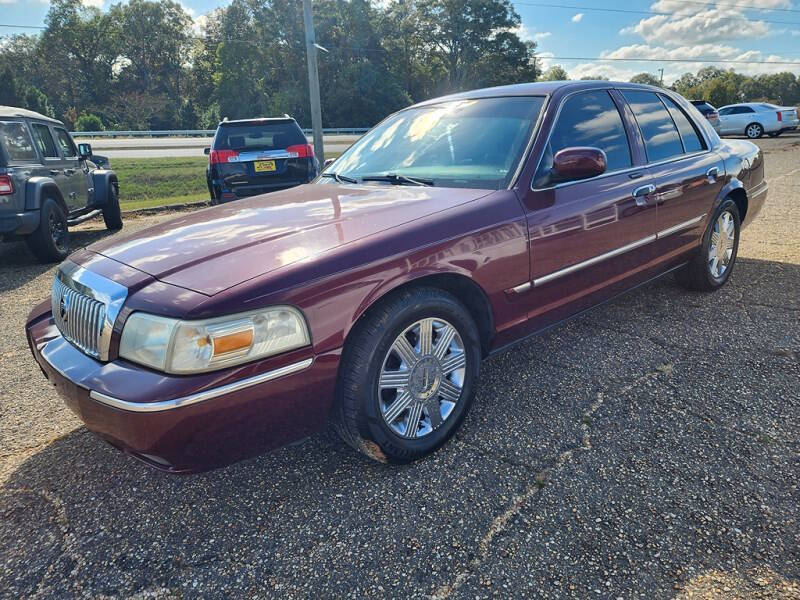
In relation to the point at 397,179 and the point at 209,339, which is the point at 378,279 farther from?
the point at 397,179

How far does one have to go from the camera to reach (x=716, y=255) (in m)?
4.27

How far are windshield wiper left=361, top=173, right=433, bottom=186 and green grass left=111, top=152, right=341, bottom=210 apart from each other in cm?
785

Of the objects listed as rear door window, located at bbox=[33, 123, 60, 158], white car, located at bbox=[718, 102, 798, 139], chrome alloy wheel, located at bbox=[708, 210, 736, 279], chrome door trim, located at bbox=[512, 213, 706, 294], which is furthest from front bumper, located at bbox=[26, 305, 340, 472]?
white car, located at bbox=[718, 102, 798, 139]

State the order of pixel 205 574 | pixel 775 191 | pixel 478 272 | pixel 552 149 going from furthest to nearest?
pixel 775 191 → pixel 552 149 → pixel 478 272 → pixel 205 574

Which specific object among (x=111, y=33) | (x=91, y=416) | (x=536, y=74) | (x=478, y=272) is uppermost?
(x=111, y=33)

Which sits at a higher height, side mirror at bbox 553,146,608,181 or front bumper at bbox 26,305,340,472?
side mirror at bbox 553,146,608,181

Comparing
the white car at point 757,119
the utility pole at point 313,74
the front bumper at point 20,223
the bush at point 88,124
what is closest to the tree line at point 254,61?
the bush at point 88,124

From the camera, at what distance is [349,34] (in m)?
47.5

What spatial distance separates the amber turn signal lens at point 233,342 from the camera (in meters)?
1.80

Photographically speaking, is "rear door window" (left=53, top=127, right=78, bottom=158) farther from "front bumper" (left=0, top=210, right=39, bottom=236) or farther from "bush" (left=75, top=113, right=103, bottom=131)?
"bush" (left=75, top=113, right=103, bottom=131)

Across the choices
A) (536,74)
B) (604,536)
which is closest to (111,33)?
(536,74)

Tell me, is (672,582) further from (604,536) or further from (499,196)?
(499,196)

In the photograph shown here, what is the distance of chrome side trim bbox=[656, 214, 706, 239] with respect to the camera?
3.51 m

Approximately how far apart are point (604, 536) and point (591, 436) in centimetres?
65
